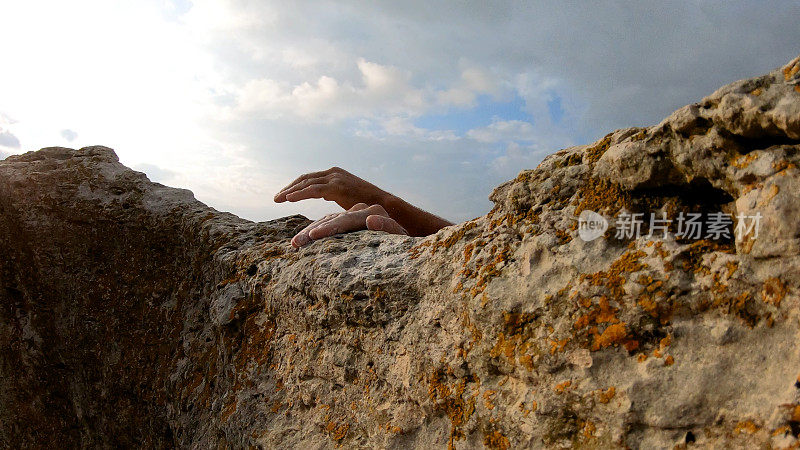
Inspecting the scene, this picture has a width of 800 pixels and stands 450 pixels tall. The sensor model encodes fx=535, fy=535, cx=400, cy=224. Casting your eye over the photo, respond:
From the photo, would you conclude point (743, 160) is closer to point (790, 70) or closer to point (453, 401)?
point (790, 70)

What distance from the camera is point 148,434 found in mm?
3355

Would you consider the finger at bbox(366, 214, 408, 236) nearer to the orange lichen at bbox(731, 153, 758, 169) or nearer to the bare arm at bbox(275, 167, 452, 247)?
the bare arm at bbox(275, 167, 452, 247)

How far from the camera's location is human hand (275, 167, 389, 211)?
3.82 m

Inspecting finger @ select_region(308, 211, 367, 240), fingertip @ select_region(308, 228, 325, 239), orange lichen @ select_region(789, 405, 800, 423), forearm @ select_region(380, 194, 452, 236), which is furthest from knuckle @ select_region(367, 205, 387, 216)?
orange lichen @ select_region(789, 405, 800, 423)

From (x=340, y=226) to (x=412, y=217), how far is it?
3.96 ft

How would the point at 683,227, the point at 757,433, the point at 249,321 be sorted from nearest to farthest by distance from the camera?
the point at 757,433 < the point at 683,227 < the point at 249,321

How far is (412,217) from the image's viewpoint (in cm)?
423

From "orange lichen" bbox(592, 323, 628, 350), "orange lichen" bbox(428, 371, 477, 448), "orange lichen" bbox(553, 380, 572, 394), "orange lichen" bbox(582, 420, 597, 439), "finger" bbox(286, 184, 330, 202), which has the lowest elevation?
"orange lichen" bbox(428, 371, 477, 448)

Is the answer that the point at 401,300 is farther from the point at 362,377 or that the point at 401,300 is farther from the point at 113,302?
the point at 113,302

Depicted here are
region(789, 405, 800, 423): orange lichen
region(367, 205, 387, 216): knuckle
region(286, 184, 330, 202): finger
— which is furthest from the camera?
region(286, 184, 330, 202): finger

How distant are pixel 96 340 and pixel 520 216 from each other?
10.8 ft

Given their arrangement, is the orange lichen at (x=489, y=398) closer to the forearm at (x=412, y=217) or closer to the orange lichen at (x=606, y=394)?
the orange lichen at (x=606, y=394)

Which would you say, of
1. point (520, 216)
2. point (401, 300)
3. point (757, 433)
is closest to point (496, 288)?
point (520, 216)

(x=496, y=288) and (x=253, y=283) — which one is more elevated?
(x=496, y=288)
